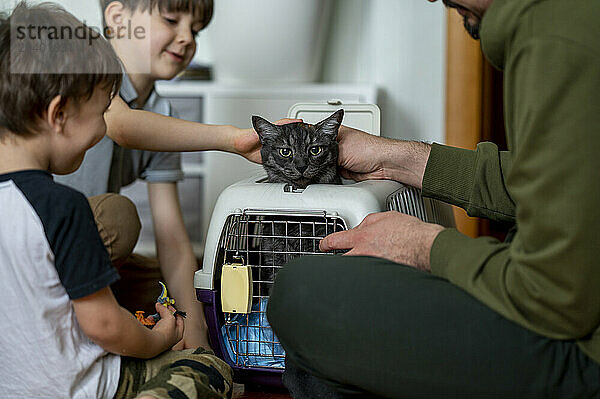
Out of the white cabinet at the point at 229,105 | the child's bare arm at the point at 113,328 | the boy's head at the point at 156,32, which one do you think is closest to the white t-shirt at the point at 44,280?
the child's bare arm at the point at 113,328

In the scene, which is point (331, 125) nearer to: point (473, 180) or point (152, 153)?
point (473, 180)

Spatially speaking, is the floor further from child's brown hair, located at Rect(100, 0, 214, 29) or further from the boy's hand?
child's brown hair, located at Rect(100, 0, 214, 29)

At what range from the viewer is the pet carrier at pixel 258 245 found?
118 cm

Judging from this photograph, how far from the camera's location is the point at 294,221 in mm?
1247

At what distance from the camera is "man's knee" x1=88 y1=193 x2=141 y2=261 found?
1453 mm

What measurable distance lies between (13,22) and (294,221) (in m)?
0.60

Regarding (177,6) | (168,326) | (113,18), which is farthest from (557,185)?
(113,18)

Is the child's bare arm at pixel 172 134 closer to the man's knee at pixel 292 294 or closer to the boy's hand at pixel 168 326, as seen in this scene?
the boy's hand at pixel 168 326

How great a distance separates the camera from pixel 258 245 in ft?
4.38

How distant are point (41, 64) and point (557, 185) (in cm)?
69

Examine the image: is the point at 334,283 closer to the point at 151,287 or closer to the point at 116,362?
the point at 116,362

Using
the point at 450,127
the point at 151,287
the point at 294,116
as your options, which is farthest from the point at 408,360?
the point at 450,127

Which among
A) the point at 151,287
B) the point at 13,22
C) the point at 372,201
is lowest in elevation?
the point at 151,287

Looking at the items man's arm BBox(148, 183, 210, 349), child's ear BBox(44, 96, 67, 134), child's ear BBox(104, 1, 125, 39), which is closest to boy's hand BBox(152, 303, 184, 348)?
child's ear BBox(44, 96, 67, 134)
